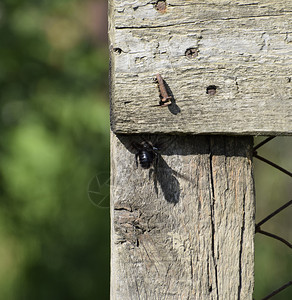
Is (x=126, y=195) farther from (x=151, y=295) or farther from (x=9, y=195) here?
(x=9, y=195)

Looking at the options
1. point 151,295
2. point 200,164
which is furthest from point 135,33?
point 151,295

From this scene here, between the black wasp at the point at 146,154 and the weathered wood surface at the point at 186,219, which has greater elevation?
the black wasp at the point at 146,154

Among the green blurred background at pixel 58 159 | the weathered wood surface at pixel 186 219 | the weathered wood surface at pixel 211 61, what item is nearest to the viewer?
the weathered wood surface at pixel 211 61

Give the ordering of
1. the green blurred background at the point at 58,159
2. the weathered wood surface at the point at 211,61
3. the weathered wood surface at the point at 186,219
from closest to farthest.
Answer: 1. the weathered wood surface at the point at 211,61
2. the weathered wood surface at the point at 186,219
3. the green blurred background at the point at 58,159

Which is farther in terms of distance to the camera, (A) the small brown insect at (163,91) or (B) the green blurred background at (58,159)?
(B) the green blurred background at (58,159)

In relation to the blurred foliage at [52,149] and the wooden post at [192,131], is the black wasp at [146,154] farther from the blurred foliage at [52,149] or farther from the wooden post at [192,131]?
the blurred foliage at [52,149]

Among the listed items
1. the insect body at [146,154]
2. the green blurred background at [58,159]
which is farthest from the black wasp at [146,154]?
the green blurred background at [58,159]

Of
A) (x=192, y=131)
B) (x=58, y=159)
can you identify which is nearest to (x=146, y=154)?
(x=192, y=131)
